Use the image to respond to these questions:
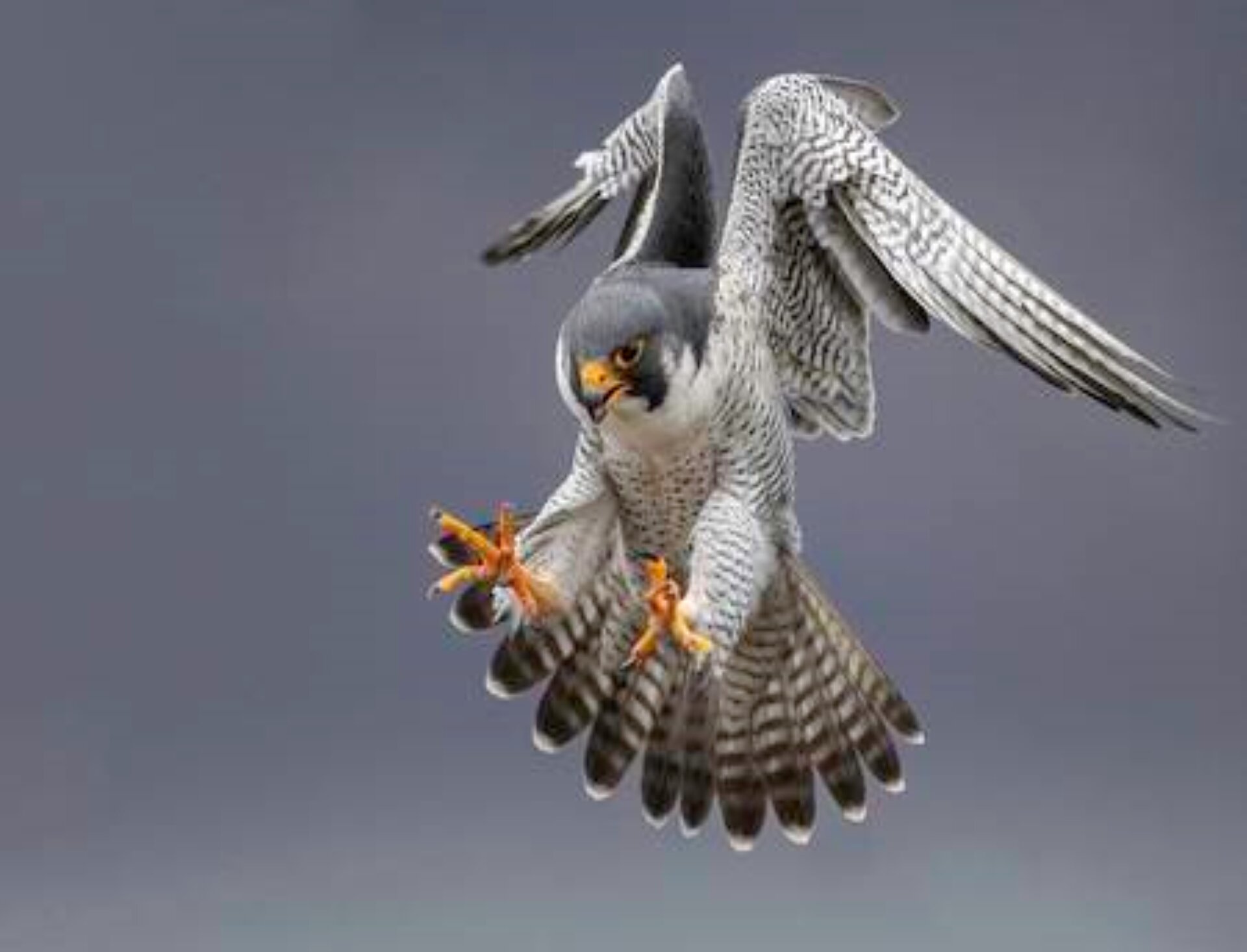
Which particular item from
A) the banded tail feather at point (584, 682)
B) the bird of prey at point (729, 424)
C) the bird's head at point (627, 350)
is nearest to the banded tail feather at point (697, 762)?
the bird of prey at point (729, 424)

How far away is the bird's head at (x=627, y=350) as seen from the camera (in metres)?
3.57

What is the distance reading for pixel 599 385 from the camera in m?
3.56

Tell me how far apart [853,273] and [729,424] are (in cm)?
42

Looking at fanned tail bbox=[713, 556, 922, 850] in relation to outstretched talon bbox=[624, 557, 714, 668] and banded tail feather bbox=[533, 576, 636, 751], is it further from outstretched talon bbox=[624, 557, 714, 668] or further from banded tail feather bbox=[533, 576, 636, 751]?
outstretched talon bbox=[624, 557, 714, 668]

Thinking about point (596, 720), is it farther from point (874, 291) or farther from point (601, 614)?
point (874, 291)

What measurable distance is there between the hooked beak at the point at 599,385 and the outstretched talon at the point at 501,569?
1.03ft

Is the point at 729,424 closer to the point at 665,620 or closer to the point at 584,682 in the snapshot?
the point at 665,620

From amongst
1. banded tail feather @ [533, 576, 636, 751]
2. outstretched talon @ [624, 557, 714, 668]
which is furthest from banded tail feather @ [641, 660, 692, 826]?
outstretched talon @ [624, 557, 714, 668]

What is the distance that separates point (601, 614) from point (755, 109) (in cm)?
113

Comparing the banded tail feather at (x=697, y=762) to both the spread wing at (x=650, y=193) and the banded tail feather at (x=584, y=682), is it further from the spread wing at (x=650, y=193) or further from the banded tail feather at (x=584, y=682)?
the spread wing at (x=650, y=193)

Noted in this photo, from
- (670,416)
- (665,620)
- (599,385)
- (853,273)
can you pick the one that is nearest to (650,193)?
(853,273)

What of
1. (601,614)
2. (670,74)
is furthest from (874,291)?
(601,614)

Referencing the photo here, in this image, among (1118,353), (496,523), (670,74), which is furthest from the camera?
(670,74)

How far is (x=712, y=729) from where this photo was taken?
14.2 ft
